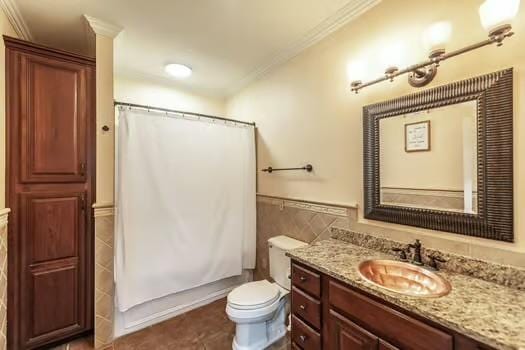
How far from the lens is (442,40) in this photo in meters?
1.20

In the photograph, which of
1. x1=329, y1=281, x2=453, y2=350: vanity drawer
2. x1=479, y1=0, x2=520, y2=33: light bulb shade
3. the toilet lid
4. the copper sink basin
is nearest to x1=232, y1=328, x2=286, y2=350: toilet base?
the toilet lid

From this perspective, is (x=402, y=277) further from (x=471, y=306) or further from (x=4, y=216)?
(x=4, y=216)

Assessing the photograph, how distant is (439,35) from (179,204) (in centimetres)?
212

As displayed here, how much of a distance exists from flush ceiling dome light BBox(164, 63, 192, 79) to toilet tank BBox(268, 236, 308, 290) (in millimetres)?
1927

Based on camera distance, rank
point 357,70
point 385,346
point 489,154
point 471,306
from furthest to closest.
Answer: point 357,70 → point 489,154 → point 385,346 → point 471,306

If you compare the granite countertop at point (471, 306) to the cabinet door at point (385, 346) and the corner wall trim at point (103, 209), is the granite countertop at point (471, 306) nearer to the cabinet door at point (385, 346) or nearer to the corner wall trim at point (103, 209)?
the cabinet door at point (385, 346)

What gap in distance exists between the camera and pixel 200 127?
232 cm

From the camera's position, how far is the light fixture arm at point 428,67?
1002 mm

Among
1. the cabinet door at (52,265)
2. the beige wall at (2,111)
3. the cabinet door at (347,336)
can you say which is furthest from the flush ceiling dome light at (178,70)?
the cabinet door at (347,336)

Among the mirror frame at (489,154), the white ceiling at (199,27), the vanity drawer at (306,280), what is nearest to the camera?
the mirror frame at (489,154)

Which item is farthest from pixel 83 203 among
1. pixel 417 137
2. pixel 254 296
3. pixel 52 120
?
pixel 417 137

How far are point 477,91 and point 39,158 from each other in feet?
8.69

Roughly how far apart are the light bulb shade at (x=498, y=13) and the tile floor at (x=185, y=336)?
7.38 ft

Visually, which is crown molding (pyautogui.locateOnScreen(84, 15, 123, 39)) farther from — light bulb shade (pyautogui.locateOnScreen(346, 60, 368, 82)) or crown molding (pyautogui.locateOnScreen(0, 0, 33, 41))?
light bulb shade (pyautogui.locateOnScreen(346, 60, 368, 82))
